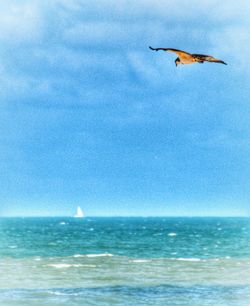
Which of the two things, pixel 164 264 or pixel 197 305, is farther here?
pixel 164 264

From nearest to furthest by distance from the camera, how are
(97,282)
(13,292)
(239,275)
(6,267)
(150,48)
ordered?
(150,48), (13,292), (97,282), (239,275), (6,267)

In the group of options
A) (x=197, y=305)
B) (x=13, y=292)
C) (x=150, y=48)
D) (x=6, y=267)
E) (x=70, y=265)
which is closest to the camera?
(x=150, y=48)

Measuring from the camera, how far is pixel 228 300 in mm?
24328

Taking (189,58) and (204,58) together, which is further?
(189,58)

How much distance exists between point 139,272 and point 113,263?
26.3 feet

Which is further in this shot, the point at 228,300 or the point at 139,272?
the point at 139,272

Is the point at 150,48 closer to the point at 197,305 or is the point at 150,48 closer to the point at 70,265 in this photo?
the point at 197,305

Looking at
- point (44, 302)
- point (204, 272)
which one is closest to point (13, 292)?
point (44, 302)

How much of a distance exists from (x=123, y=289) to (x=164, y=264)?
13.7 m

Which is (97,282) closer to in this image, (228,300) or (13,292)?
(13,292)

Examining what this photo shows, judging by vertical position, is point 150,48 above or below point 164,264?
above

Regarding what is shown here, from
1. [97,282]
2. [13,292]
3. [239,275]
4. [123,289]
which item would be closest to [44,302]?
[13,292]

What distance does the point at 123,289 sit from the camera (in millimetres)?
28000

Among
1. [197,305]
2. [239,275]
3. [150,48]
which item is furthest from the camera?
[239,275]
